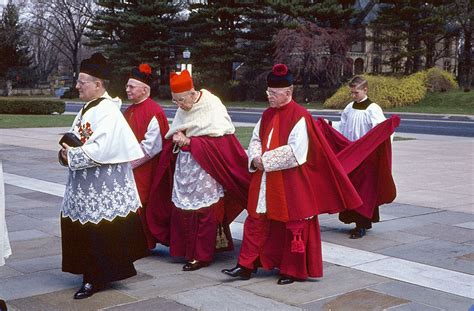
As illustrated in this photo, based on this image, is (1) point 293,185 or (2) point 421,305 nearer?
(2) point 421,305

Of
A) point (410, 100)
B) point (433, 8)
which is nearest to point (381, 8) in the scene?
point (433, 8)

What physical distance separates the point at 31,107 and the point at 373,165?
28505 mm

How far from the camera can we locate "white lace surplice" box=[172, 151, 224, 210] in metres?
6.59

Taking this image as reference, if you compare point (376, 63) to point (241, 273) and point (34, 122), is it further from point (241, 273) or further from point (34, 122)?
point (241, 273)

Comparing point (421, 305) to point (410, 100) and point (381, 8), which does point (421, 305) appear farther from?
point (381, 8)

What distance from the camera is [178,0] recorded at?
60.6 m

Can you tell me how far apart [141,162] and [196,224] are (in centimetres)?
86

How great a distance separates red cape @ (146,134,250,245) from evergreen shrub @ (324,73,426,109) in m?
34.4

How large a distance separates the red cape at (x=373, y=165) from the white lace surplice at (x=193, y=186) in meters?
1.72

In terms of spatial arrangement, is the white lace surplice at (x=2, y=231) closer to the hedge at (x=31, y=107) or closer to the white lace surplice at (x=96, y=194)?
the white lace surplice at (x=96, y=194)

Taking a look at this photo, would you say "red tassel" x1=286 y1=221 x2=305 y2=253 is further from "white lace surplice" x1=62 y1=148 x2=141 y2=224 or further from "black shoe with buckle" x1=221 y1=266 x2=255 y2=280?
"white lace surplice" x1=62 y1=148 x2=141 y2=224

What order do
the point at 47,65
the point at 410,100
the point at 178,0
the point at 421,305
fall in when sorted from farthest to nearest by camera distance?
the point at 47,65, the point at 178,0, the point at 410,100, the point at 421,305

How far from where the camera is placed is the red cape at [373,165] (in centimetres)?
772

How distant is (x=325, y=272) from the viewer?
641 centimetres
